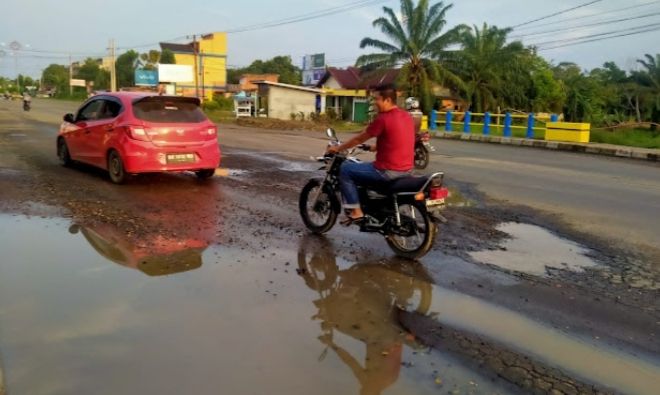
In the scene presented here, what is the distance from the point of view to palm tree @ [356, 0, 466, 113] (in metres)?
34.7

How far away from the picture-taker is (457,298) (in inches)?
183

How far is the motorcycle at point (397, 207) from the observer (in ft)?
17.8

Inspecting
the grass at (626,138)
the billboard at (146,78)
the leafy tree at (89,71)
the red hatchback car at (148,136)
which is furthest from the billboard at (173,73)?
the leafy tree at (89,71)

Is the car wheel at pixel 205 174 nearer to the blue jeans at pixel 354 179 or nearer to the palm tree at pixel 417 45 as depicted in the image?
the blue jeans at pixel 354 179

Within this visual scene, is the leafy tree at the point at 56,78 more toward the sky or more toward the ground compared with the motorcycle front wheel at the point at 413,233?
more toward the sky

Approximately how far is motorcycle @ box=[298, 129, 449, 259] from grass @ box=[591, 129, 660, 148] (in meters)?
20.3

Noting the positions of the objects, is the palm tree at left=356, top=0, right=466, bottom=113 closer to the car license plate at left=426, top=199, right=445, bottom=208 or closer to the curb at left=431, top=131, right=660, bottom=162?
the curb at left=431, top=131, right=660, bottom=162

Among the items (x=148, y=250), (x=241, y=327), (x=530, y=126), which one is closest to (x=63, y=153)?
(x=148, y=250)

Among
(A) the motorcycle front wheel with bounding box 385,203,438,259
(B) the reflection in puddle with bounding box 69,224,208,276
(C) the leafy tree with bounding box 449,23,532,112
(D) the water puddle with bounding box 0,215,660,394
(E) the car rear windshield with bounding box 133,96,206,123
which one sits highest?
(C) the leafy tree with bounding box 449,23,532,112

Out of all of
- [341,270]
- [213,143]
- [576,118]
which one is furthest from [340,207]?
[576,118]

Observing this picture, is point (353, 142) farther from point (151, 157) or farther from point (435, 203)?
point (151, 157)

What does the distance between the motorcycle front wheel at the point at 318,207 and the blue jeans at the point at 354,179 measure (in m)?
0.37

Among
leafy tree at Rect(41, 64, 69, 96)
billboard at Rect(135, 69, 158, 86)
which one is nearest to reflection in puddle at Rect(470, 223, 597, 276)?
billboard at Rect(135, 69, 158, 86)

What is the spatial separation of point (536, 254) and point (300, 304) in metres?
3.02
